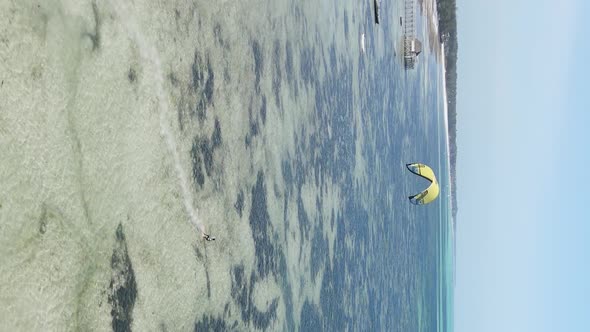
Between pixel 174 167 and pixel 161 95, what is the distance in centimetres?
46

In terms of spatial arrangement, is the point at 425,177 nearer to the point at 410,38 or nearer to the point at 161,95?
the point at 410,38

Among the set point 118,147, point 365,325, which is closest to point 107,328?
point 118,147

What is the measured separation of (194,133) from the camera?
398 cm

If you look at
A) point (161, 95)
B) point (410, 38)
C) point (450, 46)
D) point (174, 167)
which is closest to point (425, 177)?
point (410, 38)

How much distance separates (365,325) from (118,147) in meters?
7.44

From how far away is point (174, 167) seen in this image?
145 inches

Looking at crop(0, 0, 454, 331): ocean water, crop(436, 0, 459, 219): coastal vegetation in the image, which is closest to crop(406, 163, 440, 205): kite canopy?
crop(0, 0, 454, 331): ocean water

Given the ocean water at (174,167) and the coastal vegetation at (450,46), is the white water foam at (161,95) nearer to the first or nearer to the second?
the ocean water at (174,167)

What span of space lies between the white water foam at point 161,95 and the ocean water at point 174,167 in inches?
0.5

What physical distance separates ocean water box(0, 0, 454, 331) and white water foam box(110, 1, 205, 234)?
0.01 metres

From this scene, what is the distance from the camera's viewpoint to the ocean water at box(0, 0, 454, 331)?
251 cm

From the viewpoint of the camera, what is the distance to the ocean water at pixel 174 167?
251 centimetres

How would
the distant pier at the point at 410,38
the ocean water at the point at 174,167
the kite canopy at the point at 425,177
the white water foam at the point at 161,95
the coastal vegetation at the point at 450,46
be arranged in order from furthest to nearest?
the coastal vegetation at the point at 450,46 → the distant pier at the point at 410,38 → the kite canopy at the point at 425,177 → the white water foam at the point at 161,95 → the ocean water at the point at 174,167

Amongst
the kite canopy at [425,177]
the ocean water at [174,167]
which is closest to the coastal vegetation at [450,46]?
the kite canopy at [425,177]
